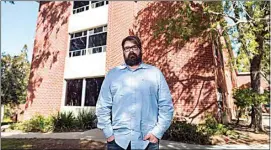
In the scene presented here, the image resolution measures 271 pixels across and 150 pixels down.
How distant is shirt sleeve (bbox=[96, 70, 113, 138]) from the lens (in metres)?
2.08

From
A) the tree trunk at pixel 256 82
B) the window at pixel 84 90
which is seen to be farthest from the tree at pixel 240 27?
the window at pixel 84 90

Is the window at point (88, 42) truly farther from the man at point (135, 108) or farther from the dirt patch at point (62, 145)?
the man at point (135, 108)

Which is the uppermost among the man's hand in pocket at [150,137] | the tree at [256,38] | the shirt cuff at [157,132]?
the tree at [256,38]

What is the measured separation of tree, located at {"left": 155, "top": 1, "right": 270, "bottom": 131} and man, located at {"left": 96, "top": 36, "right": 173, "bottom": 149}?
5.70 m

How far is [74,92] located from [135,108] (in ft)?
39.4

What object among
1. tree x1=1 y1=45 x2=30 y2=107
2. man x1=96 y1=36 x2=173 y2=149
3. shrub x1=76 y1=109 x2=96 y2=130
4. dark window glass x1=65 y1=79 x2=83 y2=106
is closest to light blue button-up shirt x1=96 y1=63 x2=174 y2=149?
man x1=96 y1=36 x2=173 y2=149

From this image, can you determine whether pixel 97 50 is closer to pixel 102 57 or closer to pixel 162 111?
pixel 102 57

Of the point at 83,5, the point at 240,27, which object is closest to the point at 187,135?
the point at 240,27

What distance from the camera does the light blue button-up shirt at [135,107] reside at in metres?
2.02

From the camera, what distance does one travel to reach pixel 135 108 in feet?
6.64

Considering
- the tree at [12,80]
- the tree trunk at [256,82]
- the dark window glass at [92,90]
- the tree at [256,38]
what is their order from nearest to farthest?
the tree at [256,38] < the tree trunk at [256,82] < the dark window glass at [92,90] < the tree at [12,80]

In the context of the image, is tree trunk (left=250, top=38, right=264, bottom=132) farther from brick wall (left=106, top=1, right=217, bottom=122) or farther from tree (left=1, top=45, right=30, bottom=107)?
tree (left=1, top=45, right=30, bottom=107)

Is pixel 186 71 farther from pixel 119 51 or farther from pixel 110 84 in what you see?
pixel 110 84

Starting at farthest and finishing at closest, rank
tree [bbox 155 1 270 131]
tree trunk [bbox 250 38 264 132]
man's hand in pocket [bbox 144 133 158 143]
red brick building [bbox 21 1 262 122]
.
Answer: red brick building [bbox 21 1 262 122] < tree trunk [bbox 250 38 264 132] < tree [bbox 155 1 270 131] < man's hand in pocket [bbox 144 133 158 143]
